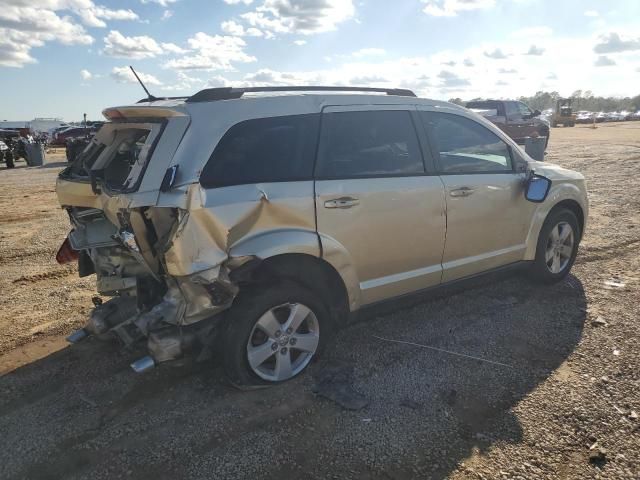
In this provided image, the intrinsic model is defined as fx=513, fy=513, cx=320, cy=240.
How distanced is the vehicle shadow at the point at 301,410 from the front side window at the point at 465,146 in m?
1.33

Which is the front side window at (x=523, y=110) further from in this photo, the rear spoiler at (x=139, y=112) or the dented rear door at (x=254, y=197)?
the rear spoiler at (x=139, y=112)

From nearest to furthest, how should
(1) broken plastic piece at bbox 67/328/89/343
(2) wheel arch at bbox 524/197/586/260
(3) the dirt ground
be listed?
(3) the dirt ground < (1) broken plastic piece at bbox 67/328/89/343 < (2) wheel arch at bbox 524/197/586/260

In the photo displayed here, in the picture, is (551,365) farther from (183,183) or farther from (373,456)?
(183,183)

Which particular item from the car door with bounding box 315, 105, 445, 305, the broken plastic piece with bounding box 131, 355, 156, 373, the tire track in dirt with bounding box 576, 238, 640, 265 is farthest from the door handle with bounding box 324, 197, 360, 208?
the tire track in dirt with bounding box 576, 238, 640, 265

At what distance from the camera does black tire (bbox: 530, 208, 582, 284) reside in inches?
194

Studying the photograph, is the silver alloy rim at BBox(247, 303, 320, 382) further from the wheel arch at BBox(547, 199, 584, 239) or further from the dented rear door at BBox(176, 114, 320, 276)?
the wheel arch at BBox(547, 199, 584, 239)

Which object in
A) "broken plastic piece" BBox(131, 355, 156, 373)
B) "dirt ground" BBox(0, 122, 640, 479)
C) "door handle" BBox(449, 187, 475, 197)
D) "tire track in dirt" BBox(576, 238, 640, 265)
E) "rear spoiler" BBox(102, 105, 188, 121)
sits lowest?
"dirt ground" BBox(0, 122, 640, 479)

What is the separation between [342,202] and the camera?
3496 mm

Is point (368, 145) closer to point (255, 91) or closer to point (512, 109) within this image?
point (255, 91)

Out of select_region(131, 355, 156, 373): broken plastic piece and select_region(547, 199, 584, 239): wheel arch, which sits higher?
select_region(547, 199, 584, 239): wheel arch

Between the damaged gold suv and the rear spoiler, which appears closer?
the damaged gold suv

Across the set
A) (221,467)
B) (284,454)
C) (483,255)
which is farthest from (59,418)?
(483,255)

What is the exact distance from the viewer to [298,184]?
3355 millimetres

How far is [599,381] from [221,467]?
2514 millimetres
